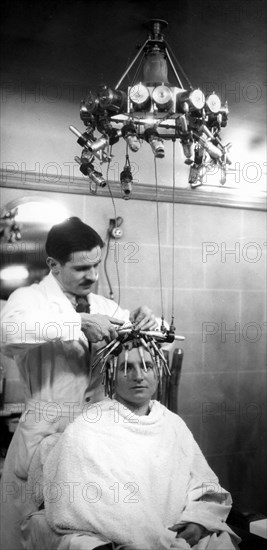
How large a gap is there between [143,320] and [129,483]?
25.4 inches

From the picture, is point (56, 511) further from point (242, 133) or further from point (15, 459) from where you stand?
point (242, 133)

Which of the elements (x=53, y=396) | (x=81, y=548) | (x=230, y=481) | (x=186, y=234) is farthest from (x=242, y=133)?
(x=81, y=548)

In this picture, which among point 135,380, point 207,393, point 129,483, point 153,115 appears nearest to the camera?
point 153,115

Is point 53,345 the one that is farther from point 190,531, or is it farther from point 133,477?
point 190,531

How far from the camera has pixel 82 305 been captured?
264cm

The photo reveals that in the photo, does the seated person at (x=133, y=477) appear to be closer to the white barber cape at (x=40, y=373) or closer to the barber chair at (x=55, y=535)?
the barber chair at (x=55, y=535)

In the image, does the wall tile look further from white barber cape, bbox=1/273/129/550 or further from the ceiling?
the ceiling

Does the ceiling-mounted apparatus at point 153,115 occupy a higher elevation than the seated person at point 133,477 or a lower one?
higher

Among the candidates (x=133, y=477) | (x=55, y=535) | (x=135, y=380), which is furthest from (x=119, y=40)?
(x=55, y=535)

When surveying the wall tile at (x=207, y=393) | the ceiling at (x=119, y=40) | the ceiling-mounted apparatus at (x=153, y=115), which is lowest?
the wall tile at (x=207, y=393)

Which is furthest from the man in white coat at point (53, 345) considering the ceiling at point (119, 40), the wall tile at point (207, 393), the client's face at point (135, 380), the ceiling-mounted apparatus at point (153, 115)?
the wall tile at point (207, 393)

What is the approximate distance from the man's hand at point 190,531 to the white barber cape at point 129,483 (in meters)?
0.02

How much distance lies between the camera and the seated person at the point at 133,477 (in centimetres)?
207

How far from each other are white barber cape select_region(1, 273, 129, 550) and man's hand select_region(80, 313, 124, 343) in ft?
0.11
